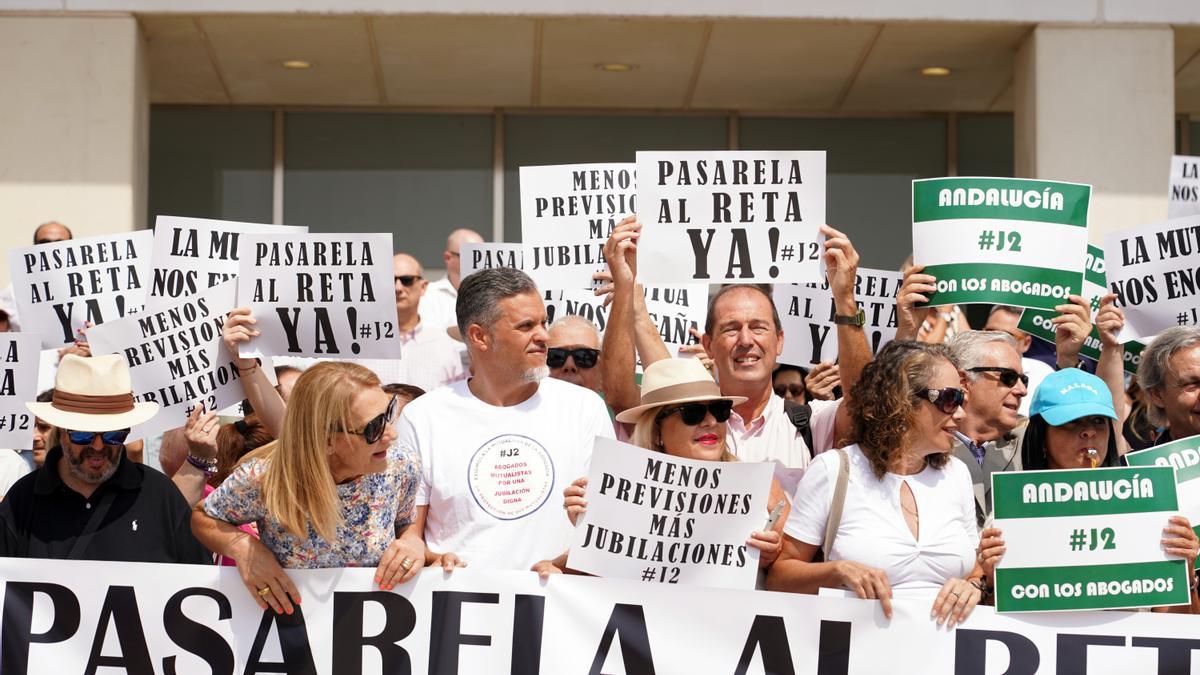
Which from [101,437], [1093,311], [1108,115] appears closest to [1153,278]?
[1093,311]

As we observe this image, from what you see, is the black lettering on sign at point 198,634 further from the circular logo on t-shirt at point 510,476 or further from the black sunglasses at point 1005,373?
the black sunglasses at point 1005,373

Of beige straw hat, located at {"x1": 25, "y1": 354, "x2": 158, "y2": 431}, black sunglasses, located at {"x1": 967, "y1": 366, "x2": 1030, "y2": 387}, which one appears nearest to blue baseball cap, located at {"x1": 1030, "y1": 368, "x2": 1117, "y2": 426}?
black sunglasses, located at {"x1": 967, "y1": 366, "x2": 1030, "y2": 387}

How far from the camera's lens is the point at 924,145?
45.3 feet

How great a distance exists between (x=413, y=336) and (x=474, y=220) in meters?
4.38

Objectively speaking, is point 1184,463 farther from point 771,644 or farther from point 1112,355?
point 771,644

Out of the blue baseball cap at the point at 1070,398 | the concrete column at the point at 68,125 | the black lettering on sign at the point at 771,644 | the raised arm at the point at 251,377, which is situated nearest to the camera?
the black lettering on sign at the point at 771,644

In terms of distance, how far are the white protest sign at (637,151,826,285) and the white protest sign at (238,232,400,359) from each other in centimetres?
107

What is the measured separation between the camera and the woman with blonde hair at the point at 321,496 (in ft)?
16.7

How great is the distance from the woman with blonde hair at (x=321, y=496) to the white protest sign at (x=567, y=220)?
2065 millimetres

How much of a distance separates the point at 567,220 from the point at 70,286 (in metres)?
2.32

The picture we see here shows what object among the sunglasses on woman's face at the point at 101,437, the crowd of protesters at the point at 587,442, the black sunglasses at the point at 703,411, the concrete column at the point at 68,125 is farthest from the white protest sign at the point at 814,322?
the concrete column at the point at 68,125

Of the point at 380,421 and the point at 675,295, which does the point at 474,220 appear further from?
the point at 380,421

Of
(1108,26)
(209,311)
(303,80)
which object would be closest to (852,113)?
(1108,26)

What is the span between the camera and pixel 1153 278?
700 centimetres
